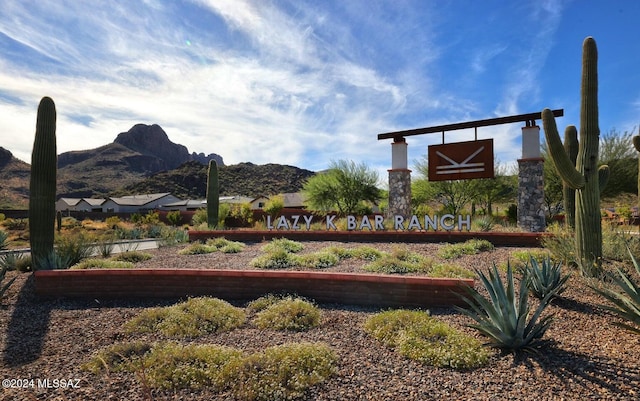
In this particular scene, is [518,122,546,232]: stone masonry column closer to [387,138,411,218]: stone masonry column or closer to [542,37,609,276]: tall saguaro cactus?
[387,138,411,218]: stone masonry column

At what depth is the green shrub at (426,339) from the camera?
4.57 metres

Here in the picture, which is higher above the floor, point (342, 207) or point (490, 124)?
point (490, 124)

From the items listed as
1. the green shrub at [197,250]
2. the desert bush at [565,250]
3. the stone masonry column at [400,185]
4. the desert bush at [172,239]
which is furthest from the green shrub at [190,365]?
the stone masonry column at [400,185]

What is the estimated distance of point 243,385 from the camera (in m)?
4.05

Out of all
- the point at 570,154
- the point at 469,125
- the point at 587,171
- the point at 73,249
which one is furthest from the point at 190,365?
the point at 469,125

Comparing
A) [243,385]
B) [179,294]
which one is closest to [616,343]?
[243,385]

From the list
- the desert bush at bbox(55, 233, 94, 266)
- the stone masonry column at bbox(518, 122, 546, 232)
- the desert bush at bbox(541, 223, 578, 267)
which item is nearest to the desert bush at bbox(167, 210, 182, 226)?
the desert bush at bbox(55, 233, 94, 266)

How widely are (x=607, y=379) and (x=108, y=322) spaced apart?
301 inches

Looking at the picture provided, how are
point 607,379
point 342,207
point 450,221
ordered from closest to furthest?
1. point 607,379
2. point 450,221
3. point 342,207

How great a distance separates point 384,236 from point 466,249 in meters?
3.93

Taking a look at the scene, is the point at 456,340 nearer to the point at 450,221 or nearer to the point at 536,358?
the point at 536,358

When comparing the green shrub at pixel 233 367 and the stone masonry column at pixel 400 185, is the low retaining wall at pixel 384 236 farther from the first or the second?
the green shrub at pixel 233 367

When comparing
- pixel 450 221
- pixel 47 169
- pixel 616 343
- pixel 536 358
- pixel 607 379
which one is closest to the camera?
pixel 607 379

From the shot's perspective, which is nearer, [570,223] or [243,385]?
[243,385]
